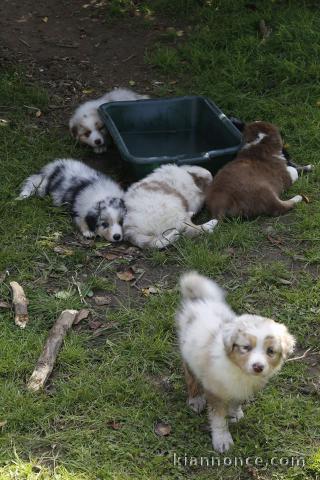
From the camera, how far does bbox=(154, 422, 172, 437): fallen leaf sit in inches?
165

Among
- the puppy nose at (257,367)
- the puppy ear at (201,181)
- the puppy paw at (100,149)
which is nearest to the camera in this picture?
the puppy nose at (257,367)

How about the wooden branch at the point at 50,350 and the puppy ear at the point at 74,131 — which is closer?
the wooden branch at the point at 50,350

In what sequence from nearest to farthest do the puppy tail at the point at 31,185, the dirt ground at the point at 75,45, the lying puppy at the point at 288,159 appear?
1. the puppy tail at the point at 31,185
2. the lying puppy at the point at 288,159
3. the dirt ground at the point at 75,45

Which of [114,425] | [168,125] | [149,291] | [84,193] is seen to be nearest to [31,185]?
[84,193]

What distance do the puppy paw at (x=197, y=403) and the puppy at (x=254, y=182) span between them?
2.27 m

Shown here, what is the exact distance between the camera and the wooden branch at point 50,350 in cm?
450

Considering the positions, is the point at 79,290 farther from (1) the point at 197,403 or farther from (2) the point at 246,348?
(2) the point at 246,348

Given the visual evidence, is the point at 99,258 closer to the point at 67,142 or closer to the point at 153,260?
the point at 153,260

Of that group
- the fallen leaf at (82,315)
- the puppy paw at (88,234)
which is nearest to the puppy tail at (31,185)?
the puppy paw at (88,234)

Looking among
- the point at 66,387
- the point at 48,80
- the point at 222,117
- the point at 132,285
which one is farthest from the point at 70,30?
the point at 66,387

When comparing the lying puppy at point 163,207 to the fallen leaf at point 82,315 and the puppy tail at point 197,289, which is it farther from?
the puppy tail at point 197,289

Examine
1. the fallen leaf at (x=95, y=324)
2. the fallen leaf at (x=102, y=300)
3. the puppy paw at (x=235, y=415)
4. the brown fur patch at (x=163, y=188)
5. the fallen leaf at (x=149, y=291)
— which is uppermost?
the puppy paw at (x=235, y=415)

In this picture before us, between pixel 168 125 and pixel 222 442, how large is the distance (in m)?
4.39

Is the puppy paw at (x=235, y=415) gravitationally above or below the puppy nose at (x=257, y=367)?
below
